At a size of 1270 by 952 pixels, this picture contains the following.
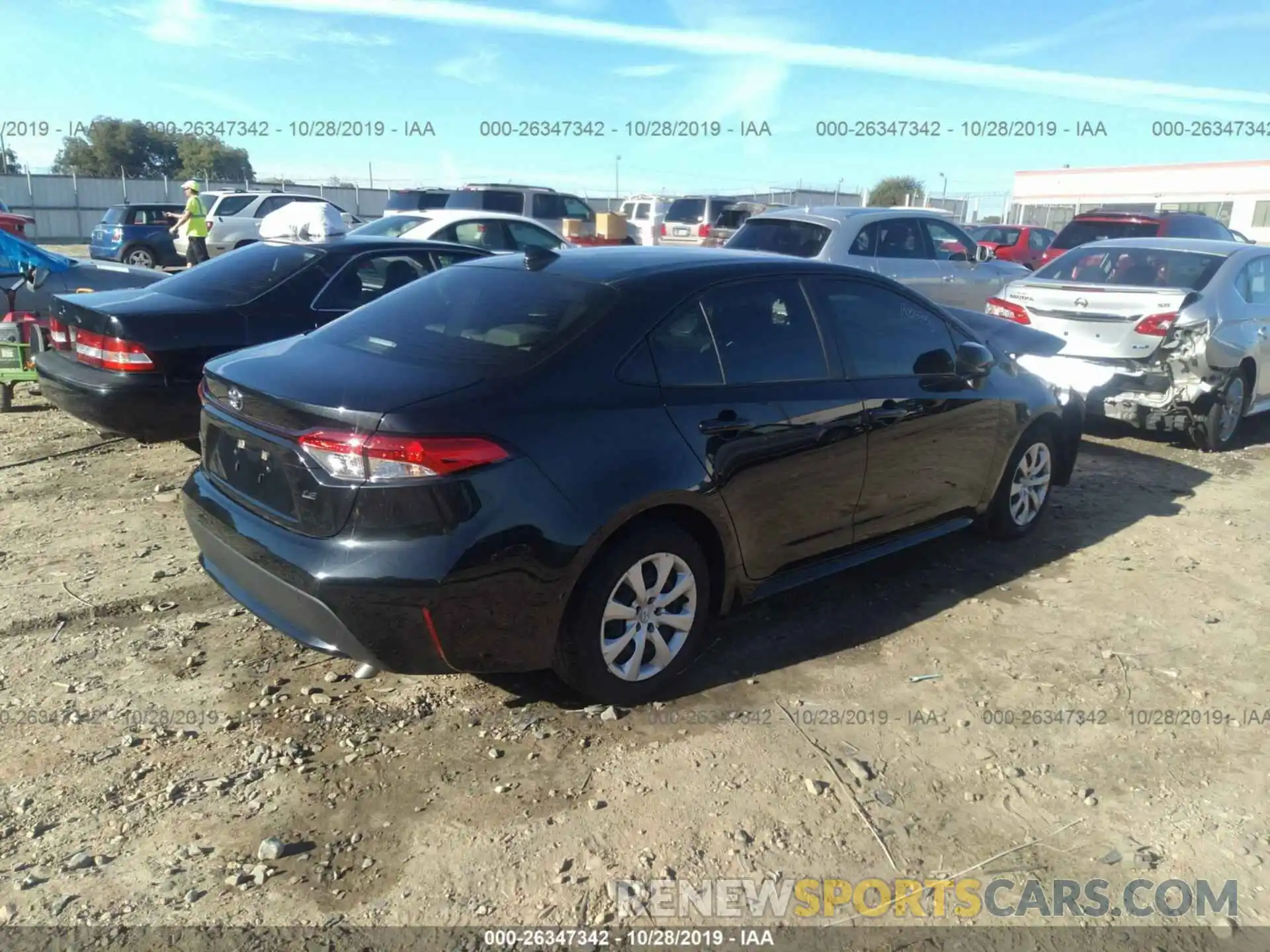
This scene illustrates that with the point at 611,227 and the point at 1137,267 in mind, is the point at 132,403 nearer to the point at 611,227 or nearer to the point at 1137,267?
the point at 1137,267

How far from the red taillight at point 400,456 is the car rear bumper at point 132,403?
9.09ft

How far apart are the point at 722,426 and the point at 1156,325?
5297mm

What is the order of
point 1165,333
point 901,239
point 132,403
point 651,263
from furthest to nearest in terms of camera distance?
1. point 901,239
2. point 1165,333
3. point 132,403
4. point 651,263

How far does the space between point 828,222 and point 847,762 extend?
287 inches

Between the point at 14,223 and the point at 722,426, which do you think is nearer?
the point at 722,426

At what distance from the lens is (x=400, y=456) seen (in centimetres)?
289

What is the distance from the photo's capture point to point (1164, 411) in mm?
7359

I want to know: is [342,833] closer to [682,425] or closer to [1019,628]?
[682,425]

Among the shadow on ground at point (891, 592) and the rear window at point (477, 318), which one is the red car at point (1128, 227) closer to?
the shadow on ground at point (891, 592)

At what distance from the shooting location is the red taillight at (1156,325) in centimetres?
726

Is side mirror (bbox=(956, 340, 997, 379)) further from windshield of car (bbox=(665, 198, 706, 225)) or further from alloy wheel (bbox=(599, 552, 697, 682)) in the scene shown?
windshield of car (bbox=(665, 198, 706, 225))

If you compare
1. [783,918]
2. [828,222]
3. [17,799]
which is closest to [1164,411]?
[828,222]

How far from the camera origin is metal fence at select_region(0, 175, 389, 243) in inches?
1264

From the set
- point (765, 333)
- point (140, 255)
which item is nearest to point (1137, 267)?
point (765, 333)
